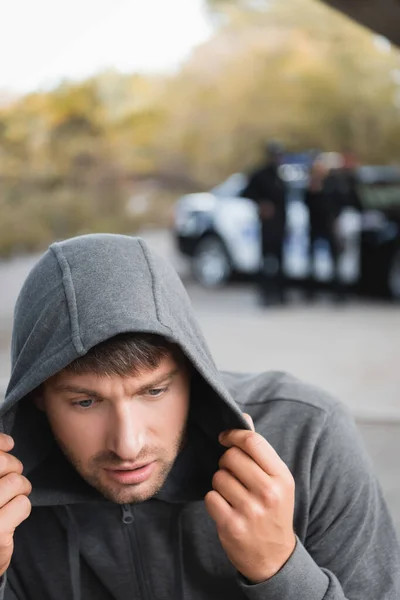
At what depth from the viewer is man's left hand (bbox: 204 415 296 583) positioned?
1.40m

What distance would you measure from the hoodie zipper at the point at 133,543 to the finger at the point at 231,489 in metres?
0.31

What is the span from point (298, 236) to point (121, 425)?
339 inches

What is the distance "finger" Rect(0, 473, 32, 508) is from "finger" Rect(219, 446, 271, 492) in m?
0.35

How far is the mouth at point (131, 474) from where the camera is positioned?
1.49 metres

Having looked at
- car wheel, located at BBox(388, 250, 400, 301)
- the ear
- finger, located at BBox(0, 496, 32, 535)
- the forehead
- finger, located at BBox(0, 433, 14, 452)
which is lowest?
car wheel, located at BBox(388, 250, 400, 301)

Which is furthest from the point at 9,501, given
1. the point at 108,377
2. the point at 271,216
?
the point at 271,216

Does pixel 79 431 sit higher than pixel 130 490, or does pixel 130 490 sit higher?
pixel 79 431

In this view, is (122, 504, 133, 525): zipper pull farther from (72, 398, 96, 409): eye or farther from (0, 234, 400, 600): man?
(72, 398, 96, 409): eye

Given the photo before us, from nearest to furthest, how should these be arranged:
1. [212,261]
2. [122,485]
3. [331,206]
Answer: [122,485]
[331,206]
[212,261]

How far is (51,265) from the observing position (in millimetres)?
1567

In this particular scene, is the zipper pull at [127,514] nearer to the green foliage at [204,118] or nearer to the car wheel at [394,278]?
the car wheel at [394,278]

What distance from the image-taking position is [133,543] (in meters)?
1.71

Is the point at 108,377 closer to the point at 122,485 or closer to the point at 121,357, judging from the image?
the point at 121,357

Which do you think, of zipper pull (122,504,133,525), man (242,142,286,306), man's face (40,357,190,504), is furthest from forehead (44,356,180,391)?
man (242,142,286,306)
